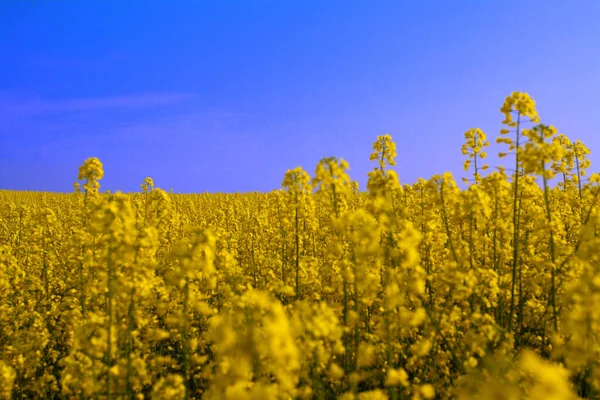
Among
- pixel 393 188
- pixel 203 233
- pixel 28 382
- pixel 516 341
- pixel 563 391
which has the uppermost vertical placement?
pixel 393 188

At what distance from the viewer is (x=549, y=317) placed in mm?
5973

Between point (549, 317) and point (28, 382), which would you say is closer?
point (28, 382)

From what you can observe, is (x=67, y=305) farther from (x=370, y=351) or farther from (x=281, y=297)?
(x=370, y=351)

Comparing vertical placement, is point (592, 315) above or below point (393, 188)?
below

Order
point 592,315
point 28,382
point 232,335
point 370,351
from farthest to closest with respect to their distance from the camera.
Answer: point 28,382
point 370,351
point 592,315
point 232,335

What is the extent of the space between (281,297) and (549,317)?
14.5ft

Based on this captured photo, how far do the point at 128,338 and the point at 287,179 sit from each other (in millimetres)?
3725

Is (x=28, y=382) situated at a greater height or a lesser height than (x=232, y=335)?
lesser

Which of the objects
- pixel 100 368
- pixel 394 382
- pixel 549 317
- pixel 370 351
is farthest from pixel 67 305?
pixel 549 317

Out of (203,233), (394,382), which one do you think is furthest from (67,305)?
(394,382)

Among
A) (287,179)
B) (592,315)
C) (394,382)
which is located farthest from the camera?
(287,179)

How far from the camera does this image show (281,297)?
7695 mm

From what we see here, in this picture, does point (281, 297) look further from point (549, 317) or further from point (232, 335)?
point (232, 335)

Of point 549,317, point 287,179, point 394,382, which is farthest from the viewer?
point 287,179
